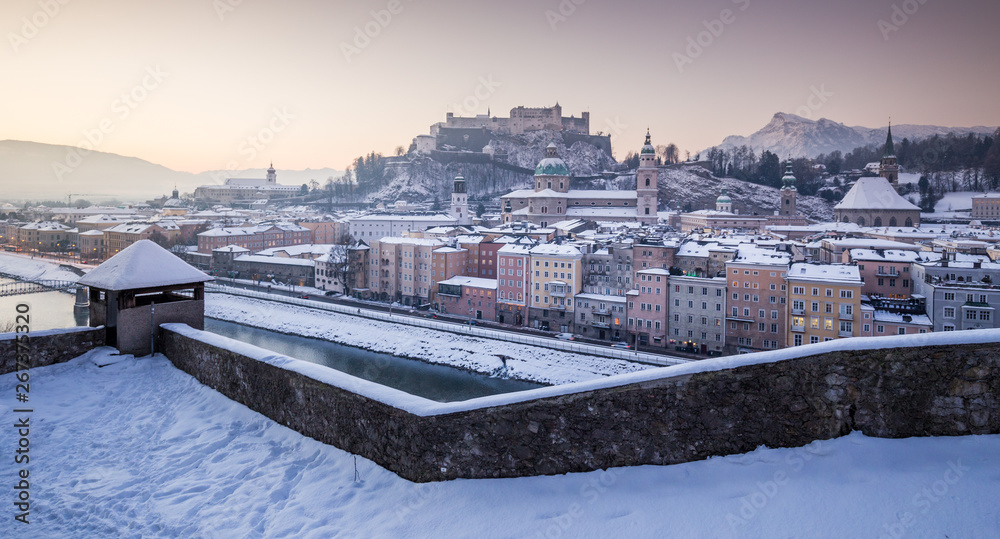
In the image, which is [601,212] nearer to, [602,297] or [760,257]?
[602,297]

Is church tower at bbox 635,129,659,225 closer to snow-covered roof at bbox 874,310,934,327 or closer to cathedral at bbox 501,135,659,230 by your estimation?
cathedral at bbox 501,135,659,230

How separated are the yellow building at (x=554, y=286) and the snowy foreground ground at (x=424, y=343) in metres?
4.59

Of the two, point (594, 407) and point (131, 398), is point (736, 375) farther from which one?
point (131, 398)

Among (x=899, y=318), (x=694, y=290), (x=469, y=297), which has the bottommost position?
(x=469, y=297)

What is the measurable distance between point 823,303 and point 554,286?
11.7 m

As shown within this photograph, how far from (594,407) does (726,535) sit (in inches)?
41.5

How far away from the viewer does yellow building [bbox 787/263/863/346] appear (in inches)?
810

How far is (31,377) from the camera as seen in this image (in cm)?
568

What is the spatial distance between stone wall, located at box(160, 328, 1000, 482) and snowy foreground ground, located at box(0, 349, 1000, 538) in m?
0.09

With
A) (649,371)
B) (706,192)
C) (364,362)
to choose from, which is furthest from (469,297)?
(706,192)

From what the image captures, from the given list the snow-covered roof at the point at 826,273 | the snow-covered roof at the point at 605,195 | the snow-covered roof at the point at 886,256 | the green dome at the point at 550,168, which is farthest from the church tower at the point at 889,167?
the snow-covered roof at the point at 826,273

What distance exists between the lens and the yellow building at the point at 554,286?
27578mm

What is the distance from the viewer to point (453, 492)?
11.9 feet

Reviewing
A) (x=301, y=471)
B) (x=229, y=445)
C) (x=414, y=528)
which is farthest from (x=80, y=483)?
(x=414, y=528)
